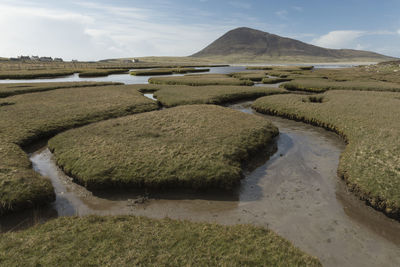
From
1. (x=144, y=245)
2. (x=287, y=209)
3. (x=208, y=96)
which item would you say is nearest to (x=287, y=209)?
(x=287, y=209)

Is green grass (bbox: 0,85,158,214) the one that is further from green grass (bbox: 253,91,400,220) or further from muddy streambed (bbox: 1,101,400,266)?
green grass (bbox: 253,91,400,220)

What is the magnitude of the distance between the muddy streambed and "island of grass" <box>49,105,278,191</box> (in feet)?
3.05

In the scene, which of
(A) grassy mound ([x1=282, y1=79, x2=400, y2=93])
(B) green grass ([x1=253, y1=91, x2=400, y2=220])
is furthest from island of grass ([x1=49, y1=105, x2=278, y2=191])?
(A) grassy mound ([x1=282, y1=79, x2=400, y2=93])

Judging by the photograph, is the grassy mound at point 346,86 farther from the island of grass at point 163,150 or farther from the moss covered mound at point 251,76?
the island of grass at point 163,150

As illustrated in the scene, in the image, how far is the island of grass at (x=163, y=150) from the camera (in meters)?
14.2

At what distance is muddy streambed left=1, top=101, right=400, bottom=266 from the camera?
9930 millimetres

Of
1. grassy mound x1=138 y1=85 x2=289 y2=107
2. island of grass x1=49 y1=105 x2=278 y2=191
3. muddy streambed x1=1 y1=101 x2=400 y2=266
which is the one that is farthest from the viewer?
grassy mound x1=138 y1=85 x2=289 y2=107

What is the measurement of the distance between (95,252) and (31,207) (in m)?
6.50

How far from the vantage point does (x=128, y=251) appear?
8.62m

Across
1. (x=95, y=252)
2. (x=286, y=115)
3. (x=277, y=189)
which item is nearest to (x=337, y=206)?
(x=277, y=189)

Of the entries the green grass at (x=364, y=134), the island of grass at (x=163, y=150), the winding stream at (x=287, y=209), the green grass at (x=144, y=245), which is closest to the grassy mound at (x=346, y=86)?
the green grass at (x=364, y=134)

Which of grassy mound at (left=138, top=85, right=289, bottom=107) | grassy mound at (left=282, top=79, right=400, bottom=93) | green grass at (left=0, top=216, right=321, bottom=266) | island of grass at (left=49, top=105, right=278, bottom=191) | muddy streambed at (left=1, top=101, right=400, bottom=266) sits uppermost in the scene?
grassy mound at (left=282, top=79, right=400, bottom=93)

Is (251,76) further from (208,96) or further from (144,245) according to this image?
(144,245)

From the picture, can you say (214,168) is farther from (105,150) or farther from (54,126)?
(54,126)
